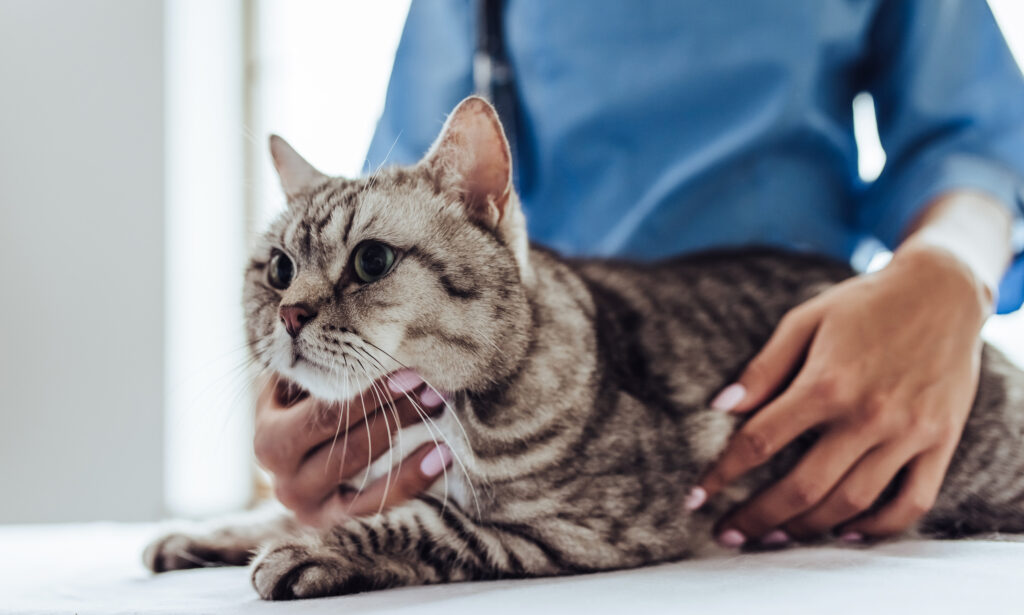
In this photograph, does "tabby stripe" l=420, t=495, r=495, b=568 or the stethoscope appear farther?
the stethoscope

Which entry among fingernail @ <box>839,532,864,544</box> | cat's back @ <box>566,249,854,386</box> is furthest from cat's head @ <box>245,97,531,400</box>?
fingernail @ <box>839,532,864,544</box>

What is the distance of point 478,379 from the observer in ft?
3.09

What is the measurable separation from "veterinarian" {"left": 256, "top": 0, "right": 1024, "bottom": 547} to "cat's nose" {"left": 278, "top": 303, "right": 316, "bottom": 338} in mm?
157

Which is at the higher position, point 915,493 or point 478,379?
point 478,379

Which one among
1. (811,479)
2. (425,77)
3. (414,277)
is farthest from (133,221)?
(811,479)

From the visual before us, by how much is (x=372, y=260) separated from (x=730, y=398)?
532 mm

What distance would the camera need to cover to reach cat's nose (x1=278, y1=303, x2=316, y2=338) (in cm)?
90

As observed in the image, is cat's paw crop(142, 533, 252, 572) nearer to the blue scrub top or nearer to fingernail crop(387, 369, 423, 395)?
fingernail crop(387, 369, 423, 395)

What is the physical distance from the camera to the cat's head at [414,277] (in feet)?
2.95

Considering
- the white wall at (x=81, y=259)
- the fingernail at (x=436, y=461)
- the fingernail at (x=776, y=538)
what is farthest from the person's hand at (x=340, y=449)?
the white wall at (x=81, y=259)

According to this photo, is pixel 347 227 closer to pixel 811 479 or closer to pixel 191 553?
pixel 191 553

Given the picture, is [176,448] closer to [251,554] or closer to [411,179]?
[251,554]

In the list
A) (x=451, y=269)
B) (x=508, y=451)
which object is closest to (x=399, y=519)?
(x=508, y=451)

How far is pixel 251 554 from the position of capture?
3.70 ft
